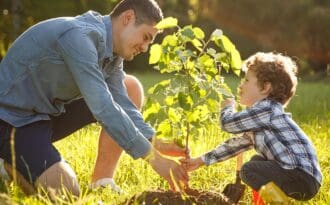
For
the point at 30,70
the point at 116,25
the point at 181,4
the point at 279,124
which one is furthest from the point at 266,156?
the point at 181,4

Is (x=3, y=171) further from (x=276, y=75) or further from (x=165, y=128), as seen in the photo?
(x=276, y=75)

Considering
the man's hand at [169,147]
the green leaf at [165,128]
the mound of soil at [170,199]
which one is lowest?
the mound of soil at [170,199]

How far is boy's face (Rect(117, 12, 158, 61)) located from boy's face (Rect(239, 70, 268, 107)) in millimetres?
516

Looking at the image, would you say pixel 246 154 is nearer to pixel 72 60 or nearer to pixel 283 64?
pixel 283 64

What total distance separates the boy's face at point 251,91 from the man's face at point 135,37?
1.69 ft

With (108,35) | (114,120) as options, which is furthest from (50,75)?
(114,120)

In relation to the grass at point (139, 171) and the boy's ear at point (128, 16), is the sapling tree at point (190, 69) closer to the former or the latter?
the boy's ear at point (128, 16)

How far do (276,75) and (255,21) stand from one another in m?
14.7

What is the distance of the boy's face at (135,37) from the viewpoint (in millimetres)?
3086

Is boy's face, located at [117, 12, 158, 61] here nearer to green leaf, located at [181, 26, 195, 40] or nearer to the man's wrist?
green leaf, located at [181, 26, 195, 40]

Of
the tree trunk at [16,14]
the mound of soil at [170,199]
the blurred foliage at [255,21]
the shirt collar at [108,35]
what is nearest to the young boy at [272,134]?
the mound of soil at [170,199]

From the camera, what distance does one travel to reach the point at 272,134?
10.2 ft

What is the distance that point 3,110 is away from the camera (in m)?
3.20

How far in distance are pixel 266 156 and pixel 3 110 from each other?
4.21 ft
